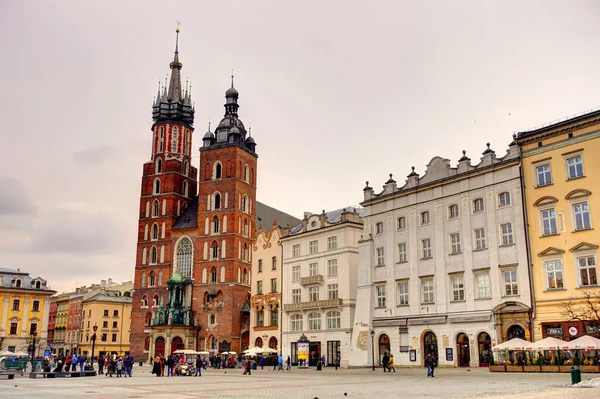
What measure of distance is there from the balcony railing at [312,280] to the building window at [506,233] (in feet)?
67.7

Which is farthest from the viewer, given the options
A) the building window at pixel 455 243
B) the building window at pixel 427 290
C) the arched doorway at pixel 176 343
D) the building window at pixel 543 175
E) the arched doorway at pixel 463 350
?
the arched doorway at pixel 176 343

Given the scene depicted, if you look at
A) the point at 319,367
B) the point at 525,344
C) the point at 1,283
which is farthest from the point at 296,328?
the point at 1,283

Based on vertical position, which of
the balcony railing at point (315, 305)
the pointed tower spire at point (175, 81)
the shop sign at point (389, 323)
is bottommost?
the shop sign at point (389, 323)

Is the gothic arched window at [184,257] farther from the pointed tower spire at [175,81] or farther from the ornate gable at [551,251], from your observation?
the ornate gable at [551,251]

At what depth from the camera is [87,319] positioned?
11181cm

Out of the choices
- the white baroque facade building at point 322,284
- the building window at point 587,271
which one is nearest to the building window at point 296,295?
the white baroque facade building at point 322,284

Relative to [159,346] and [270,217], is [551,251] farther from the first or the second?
[270,217]

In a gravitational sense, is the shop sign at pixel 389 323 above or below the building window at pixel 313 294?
below

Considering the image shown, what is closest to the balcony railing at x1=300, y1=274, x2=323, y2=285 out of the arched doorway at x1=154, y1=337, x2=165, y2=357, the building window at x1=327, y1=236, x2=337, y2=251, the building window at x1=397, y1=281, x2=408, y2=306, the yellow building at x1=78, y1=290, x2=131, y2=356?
the building window at x1=327, y1=236, x2=337, y2=251

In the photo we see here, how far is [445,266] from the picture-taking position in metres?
46.5

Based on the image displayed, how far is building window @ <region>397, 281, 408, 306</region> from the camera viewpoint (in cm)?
4925

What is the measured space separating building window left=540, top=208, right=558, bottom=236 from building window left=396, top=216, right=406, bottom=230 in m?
12.3

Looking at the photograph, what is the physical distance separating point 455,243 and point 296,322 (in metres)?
21.6

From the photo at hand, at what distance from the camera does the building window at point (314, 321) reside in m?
59.0
